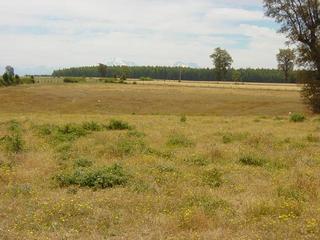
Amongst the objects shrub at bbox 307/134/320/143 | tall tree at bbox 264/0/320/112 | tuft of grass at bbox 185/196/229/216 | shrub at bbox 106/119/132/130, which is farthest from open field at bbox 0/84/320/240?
tall tree at bbox 264/0/320/112

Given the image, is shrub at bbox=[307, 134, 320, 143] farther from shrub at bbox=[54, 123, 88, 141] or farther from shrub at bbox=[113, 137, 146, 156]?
shrub at bbox=[54, 123, 88, 141]

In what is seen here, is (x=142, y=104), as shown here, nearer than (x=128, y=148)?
No

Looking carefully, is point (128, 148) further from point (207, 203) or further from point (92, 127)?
point (92, 127)

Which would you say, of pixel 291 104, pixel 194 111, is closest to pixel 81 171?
pixel 194 111

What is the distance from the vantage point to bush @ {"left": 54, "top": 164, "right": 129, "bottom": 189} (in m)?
11.0

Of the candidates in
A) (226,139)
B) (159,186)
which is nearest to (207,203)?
(159,186)

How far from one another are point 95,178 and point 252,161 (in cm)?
493

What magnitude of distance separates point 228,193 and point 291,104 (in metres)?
45.6

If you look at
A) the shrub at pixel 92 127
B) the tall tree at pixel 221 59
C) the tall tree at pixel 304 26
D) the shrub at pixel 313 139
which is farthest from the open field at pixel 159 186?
the tall tree at pixel 221 59

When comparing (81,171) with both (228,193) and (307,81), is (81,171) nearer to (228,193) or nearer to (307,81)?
(228,193)

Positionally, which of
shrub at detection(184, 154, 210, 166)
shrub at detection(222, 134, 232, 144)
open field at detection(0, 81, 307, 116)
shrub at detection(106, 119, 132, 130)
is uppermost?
shrub at detection(184, 154, 210, 166)

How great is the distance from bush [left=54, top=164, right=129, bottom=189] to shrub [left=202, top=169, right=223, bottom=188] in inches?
75.0

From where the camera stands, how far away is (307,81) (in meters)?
37.9

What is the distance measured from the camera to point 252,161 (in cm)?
1385
